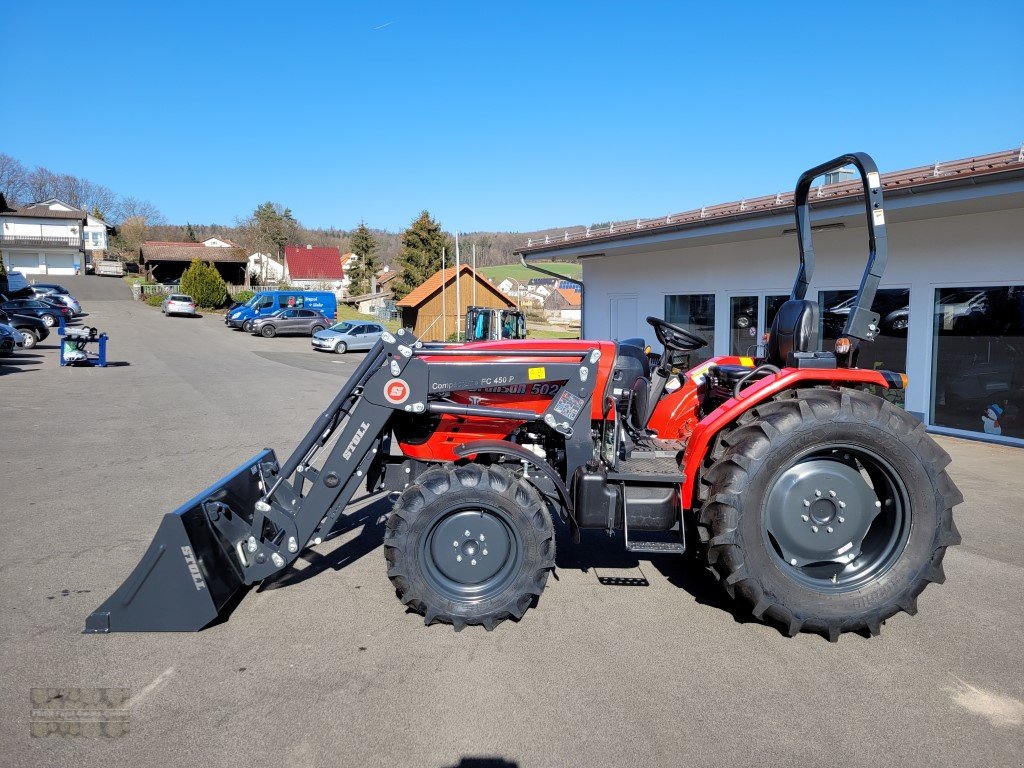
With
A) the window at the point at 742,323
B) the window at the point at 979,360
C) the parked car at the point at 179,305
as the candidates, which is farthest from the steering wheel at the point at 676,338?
the parked car at the point at 179,305

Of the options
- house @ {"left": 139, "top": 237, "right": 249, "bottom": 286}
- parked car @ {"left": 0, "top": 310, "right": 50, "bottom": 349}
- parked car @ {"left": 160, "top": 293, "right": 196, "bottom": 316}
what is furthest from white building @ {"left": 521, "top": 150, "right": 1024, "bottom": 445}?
house @ {"left": 139, "top": 237, "right": 249, "bottom": 286}

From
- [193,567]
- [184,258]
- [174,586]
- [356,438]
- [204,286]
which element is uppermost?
[184,258]

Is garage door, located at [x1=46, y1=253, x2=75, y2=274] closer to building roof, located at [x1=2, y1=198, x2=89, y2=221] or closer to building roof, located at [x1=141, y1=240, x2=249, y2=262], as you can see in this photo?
building roof, located at [x1=2, y1=198, x2=89, y2=221]

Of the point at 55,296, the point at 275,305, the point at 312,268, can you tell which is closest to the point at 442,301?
the point at 275,305

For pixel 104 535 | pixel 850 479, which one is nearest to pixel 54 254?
pixel 104 535

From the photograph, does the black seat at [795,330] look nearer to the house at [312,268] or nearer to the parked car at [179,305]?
the parked car at [179,305]

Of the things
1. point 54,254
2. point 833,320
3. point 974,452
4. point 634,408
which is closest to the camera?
point 634,408

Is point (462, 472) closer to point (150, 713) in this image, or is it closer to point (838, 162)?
point (150, 713)

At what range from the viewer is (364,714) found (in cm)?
322

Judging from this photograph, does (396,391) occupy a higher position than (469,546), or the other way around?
(396,391)

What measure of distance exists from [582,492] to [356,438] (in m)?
1.37

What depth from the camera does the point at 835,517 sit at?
4.07 metres

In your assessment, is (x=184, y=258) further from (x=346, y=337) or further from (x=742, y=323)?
(x=742, y=323)

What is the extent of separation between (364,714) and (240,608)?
146 centimetres
